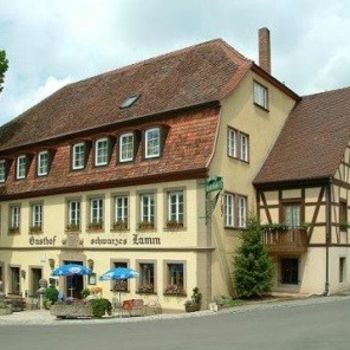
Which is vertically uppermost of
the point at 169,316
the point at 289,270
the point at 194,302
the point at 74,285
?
the point at 289,270

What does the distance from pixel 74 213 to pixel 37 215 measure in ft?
10.1

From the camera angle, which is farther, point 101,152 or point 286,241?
point 101,152

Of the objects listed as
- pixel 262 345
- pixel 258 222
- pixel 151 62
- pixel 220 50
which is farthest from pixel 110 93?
pixel 262 345

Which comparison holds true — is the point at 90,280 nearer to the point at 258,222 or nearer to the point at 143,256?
the point at 143,256

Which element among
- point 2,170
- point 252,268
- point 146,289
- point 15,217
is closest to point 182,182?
point 252,268

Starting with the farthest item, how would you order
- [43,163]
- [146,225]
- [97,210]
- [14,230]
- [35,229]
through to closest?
[14,230], [43,163], [35,229], [97,210], [146,225]

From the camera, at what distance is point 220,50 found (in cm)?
3019

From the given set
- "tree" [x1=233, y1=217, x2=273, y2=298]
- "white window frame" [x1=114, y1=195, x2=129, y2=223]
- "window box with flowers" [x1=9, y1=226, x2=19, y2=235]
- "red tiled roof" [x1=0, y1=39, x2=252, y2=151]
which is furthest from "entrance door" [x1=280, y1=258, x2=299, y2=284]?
"window box with flowers" [x1=9, y1=226, x2=19, y2=235]

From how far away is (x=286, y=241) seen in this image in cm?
2723

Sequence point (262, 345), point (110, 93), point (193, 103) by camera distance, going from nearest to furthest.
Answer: point (262, 345) → point (193, 103) → point (110, 93)

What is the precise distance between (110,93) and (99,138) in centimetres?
445

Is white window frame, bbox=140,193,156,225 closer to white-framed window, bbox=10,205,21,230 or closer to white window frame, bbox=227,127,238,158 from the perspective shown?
white window frame, bbox=227,127,238,158

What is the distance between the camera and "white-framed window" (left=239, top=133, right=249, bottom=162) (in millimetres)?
28094

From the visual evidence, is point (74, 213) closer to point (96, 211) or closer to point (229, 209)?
point (96, 211)
